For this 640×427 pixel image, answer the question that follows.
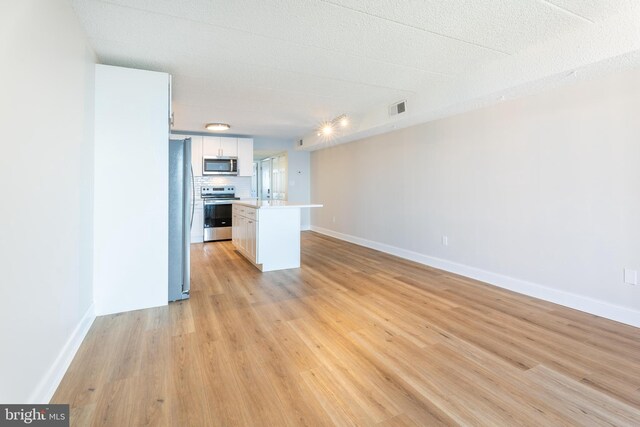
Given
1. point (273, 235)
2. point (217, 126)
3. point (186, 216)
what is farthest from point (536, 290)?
point (217, 126)

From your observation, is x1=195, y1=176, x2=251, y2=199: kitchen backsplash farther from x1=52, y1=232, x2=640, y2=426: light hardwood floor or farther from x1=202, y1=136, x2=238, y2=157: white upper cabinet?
x1=52, y1=232, x2=640, y2=426: light hardwood floor

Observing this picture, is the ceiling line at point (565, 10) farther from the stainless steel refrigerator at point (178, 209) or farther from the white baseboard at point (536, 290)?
the stainless steel refrigerator at point (178, 209)

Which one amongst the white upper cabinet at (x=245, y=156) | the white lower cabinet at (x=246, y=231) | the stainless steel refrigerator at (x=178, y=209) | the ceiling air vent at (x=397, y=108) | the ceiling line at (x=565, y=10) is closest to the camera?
the ceiling line at (x=565, y=10)

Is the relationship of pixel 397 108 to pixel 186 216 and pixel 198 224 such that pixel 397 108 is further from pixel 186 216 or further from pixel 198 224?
pixel 198 224


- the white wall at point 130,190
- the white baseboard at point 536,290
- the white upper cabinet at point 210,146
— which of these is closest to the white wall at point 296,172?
the white upper cabinet at point 210,146

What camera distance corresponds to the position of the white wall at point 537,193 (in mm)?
2574

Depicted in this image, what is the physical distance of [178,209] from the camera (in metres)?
3.05

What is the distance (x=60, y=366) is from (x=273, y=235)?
2.61m

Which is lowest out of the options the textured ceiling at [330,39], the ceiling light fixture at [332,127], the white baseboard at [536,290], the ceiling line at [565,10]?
the white baseboard at [536,290]

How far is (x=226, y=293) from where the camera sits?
3.27m

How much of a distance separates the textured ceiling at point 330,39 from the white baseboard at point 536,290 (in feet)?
6.69

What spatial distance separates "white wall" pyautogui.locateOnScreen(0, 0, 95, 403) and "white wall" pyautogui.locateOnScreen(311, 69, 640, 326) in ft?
12.9

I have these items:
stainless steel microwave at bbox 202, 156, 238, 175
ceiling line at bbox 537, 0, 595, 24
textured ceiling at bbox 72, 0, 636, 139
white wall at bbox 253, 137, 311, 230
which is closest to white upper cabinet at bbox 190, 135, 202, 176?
stainless steel microwave at bbox 202, 156, 238, 175

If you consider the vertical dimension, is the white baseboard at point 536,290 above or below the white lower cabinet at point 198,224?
below
